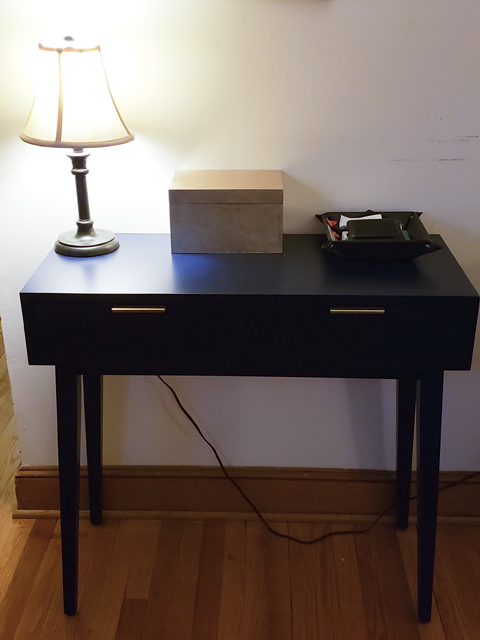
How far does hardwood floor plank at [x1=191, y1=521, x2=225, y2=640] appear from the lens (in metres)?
1.66

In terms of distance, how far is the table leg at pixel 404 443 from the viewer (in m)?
1.79

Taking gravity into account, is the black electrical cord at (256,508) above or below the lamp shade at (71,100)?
below

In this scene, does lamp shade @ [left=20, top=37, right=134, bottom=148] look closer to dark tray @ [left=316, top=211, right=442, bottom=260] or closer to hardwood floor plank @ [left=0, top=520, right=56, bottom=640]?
dark tray @ [left=316, top=211, right=442, bottom=260]

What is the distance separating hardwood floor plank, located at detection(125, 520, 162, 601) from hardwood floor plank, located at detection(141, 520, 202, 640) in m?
0.01

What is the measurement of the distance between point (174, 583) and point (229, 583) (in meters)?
0.14

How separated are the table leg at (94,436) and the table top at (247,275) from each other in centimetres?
38

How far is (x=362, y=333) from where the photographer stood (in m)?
1.40

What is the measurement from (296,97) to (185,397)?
86 centimetres

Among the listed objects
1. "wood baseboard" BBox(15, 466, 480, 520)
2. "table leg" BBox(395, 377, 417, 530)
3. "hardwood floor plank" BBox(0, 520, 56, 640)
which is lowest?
"hardwood floor plank" BBox(0, 520, 56, 640)

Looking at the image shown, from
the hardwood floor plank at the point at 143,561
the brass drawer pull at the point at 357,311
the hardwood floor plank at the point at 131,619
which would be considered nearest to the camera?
the brass drawer pull at the point at 357,311

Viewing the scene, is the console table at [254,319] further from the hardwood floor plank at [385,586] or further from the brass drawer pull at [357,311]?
the hardwood floor plank at [385,586]

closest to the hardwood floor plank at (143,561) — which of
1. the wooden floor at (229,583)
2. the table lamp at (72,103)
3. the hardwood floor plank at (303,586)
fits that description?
the wooden floor at (229,583)

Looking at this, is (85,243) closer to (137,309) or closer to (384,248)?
(137,309)

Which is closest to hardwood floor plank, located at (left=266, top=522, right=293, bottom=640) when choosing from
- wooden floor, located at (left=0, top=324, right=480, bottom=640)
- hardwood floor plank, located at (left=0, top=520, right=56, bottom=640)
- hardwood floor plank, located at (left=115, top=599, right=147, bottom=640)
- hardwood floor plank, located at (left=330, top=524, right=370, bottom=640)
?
wooden floor, located at (left=0, top=324, right=480, bottom=640)
